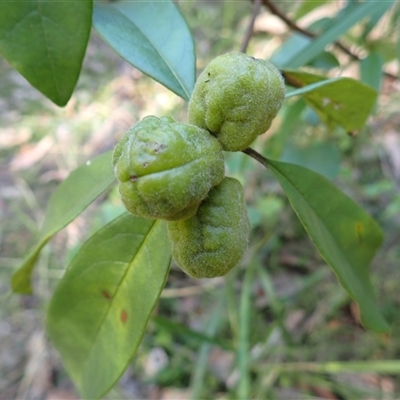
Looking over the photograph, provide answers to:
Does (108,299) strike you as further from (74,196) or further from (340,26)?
(340,26)

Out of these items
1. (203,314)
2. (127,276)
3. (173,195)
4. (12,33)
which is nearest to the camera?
(173,195)

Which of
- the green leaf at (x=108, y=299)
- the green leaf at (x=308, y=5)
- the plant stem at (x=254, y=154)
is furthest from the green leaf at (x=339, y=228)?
the green leaf at (x=308, y=5)

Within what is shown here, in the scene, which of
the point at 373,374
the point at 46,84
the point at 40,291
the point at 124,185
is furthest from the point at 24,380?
the point at 124,185

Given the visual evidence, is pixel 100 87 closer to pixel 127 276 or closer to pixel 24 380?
pixel 24 380

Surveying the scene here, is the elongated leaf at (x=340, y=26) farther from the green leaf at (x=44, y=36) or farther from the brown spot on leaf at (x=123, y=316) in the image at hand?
the brown spot on leaf at (x=123, y=316)

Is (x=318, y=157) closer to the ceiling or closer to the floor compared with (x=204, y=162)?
closer to the floor

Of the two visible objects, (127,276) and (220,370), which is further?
(220,370)

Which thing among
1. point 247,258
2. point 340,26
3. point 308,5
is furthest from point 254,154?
point 247,258
